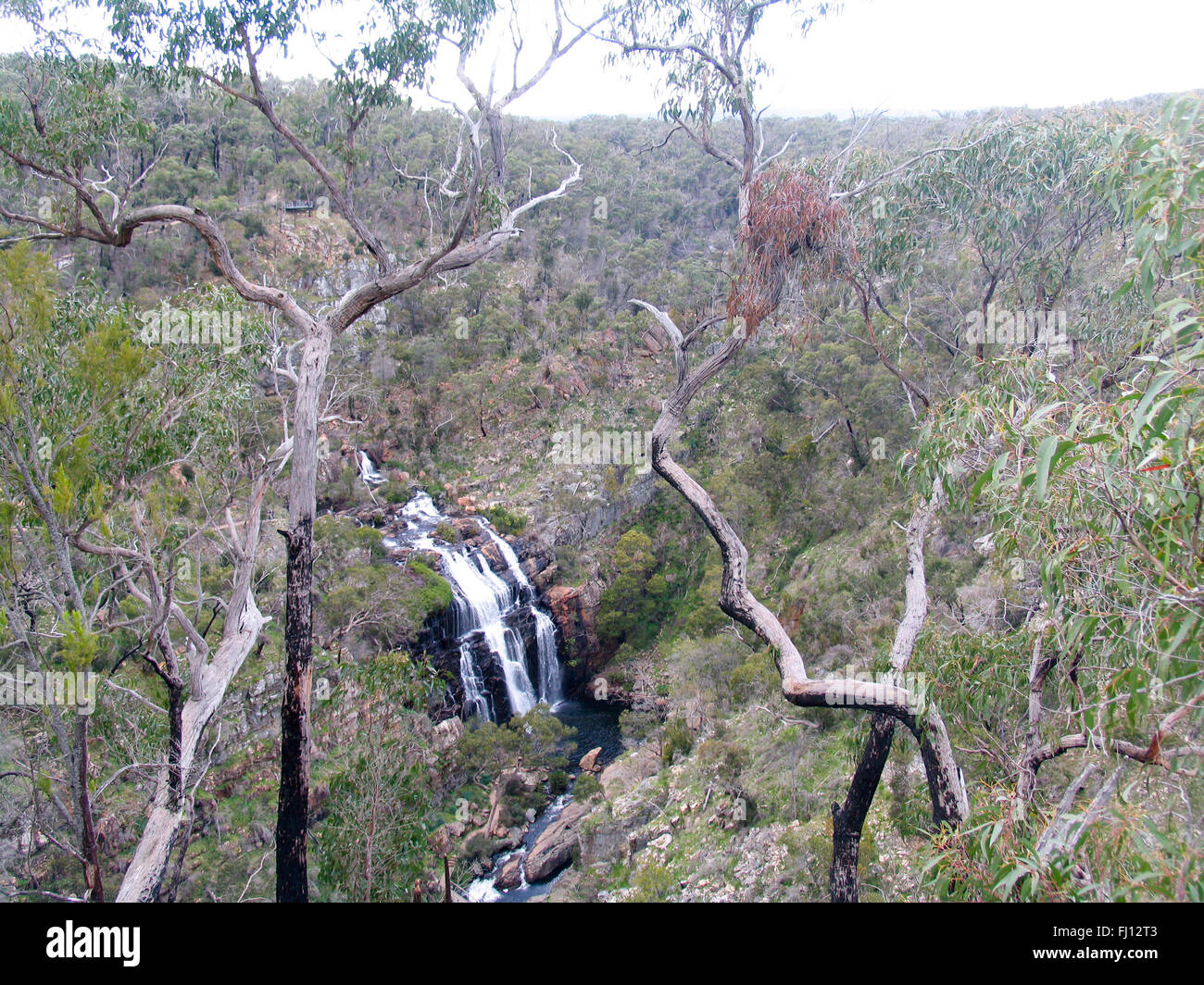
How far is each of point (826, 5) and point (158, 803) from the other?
8.44m

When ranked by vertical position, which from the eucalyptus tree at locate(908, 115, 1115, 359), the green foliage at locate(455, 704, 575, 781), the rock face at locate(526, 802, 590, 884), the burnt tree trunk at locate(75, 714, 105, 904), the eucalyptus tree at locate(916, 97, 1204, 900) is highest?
the eucalyptus tree at locate(908, 115, 1115, 359)

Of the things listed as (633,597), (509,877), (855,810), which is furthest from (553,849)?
(633,597)

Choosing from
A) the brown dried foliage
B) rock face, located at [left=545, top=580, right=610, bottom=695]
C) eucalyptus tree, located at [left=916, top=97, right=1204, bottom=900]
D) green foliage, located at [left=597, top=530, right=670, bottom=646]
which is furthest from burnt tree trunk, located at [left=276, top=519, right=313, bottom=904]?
green foliage, located at [left=597, top=530, right=670, bottom=646]

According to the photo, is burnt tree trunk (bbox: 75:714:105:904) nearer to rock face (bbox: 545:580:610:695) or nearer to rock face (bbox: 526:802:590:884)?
rock face (bbox: 526:802:590:884)

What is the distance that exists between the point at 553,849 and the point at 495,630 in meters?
5.93

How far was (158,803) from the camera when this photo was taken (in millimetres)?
4953

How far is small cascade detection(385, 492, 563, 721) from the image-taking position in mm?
14453

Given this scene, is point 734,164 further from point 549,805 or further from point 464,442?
point 464,442

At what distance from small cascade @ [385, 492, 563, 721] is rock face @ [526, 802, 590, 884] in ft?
12.6

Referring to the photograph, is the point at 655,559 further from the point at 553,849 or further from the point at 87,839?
the point at 87,839

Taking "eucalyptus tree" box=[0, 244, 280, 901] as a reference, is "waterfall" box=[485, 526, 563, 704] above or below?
below

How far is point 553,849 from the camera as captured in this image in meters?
9.77

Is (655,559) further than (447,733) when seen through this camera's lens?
Yes

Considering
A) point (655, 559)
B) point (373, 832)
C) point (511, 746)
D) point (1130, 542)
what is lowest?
point (511, 746)
